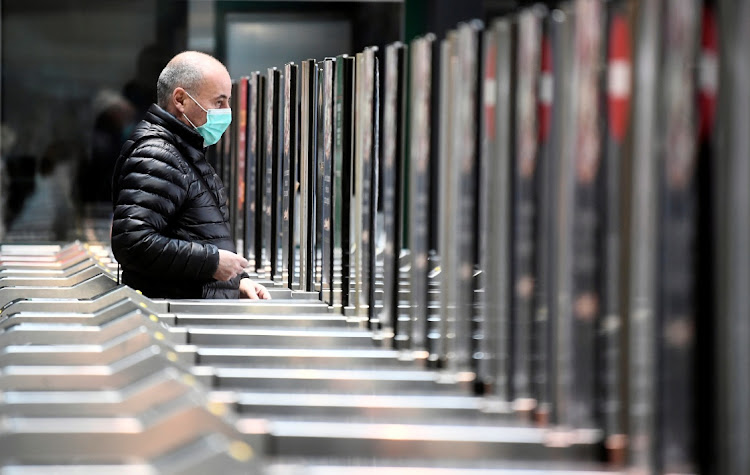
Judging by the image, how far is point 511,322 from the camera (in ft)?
6.26

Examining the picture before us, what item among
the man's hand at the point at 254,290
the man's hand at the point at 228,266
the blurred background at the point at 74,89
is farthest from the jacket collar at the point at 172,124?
the blurred background at the point at 74,89

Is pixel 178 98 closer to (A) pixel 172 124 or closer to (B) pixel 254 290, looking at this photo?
(A) pixel 172 124

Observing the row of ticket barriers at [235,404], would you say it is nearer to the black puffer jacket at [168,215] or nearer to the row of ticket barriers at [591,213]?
the row of ticket barriers at [591,213]

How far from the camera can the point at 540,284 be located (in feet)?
6.13

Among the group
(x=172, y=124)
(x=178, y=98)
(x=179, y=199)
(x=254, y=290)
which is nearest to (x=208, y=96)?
(x=178, y=98)

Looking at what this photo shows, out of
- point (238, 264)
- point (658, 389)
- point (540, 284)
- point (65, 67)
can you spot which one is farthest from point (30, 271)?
point (65, 67)

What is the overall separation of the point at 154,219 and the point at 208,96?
59cm

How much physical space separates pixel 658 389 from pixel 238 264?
2377 mm

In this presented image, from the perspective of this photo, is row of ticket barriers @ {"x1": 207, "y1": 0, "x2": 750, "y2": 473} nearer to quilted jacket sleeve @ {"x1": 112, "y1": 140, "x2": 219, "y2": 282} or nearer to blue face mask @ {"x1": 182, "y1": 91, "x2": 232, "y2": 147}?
quilted jacket sleeve @ {"x1": 112, "y1": 140, "x2": 219, "y2": 282}

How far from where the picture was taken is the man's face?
4.03 metres

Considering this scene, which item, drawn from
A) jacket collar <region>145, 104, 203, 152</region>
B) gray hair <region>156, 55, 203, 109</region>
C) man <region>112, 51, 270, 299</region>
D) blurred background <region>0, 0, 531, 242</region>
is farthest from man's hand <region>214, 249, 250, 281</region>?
blurred background <region>0, 0, 531, 242</region>

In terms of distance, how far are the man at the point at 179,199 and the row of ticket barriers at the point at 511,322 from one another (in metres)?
0.95

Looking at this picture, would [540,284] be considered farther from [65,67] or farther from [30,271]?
[65,67]

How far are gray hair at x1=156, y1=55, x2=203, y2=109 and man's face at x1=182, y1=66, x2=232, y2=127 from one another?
0.07ft
